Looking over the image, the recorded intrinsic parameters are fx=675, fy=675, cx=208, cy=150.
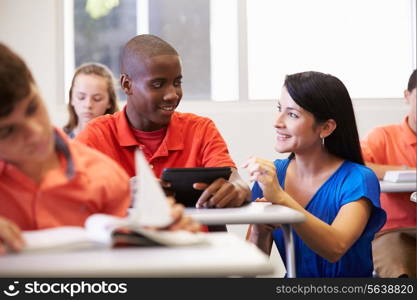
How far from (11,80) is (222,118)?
325cm

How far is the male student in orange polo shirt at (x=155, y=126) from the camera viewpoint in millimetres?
2127

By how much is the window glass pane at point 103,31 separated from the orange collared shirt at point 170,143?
7.67ft

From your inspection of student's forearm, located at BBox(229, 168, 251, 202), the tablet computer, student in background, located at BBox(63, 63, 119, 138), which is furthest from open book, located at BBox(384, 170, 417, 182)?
student in background, located at BBox(63, 63, 119, 138)

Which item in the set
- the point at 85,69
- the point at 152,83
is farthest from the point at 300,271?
the point at 85,69

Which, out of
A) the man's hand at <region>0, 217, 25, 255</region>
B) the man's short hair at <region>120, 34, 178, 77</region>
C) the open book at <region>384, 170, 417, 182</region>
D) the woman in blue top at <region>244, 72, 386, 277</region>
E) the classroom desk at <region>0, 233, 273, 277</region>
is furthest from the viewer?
the open book at <region>384, 170, 417, 182</region>

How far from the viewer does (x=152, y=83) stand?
7.06 ft

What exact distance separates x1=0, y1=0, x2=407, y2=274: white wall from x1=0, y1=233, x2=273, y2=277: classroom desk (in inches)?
128

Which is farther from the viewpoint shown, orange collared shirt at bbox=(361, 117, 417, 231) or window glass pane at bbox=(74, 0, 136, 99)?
window glass pane at bbox=(74, 0, 136, 99)

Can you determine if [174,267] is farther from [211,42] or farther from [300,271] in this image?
[211,42]

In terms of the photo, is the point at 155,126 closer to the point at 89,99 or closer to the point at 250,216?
the point at 250,216

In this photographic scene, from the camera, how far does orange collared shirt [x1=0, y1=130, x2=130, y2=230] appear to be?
1.17 m

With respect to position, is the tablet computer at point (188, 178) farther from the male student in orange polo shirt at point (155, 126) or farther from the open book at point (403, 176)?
the open book at point (403, 176)

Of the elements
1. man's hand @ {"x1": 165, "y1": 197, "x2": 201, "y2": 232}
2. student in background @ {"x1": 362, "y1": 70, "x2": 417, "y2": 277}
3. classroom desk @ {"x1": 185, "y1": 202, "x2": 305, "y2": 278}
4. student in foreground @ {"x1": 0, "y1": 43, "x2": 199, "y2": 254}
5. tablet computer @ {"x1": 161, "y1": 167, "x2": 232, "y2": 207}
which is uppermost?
student in foreground @ {"x1": 0, "y1": 43, "x2": 199, "y2": 254}

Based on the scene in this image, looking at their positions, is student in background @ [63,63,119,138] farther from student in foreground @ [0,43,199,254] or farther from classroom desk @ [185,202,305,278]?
student in foreground @ [0,43,199,254]
